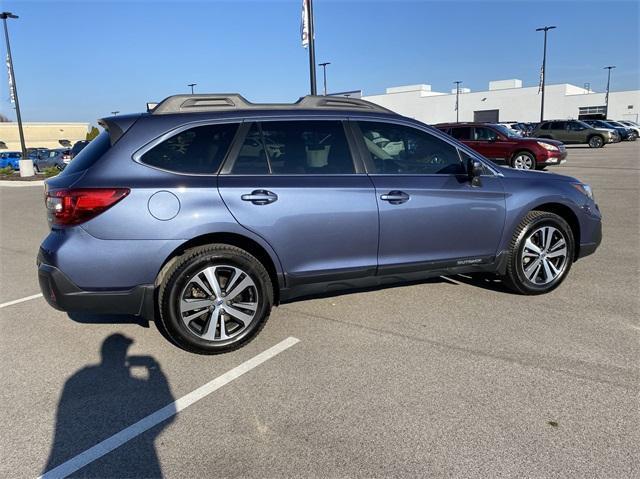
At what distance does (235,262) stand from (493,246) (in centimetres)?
237

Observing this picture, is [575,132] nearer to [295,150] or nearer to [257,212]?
[295,150]

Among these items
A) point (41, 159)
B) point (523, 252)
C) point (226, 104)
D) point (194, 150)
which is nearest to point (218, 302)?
point (194, 150)

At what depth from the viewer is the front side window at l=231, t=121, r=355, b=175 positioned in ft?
12.1

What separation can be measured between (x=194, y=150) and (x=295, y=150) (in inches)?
30.6

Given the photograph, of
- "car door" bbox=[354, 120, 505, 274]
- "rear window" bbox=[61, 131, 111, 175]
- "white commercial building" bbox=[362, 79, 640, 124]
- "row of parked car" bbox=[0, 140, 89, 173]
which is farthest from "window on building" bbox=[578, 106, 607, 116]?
"rear window" bbox=[61, 131, 111, 175]

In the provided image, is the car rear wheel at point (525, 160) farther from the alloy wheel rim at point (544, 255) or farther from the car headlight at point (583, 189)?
the alloy wheel rim at point (544, 255)

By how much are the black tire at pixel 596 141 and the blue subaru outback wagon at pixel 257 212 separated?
30.1m

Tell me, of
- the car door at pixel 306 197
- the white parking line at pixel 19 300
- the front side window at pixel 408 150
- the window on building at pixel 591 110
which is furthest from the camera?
the window on building at pixel 591 110

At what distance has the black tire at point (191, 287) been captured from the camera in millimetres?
3449

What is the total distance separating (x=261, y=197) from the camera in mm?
3578

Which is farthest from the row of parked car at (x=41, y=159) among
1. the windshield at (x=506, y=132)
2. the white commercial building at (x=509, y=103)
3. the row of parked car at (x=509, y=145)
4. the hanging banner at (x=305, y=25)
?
the white commercial building at (x=509, y=103)

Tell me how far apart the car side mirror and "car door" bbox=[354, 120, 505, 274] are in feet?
0.14

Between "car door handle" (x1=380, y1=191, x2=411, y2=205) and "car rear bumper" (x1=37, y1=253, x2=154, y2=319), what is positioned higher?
"car door handle" (x1=380, y1=191, x2=411, y2=205)

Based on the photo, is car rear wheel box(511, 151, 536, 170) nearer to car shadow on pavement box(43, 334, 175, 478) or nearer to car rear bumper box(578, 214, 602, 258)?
car rear bumper box(578, 214, 602, 258)
